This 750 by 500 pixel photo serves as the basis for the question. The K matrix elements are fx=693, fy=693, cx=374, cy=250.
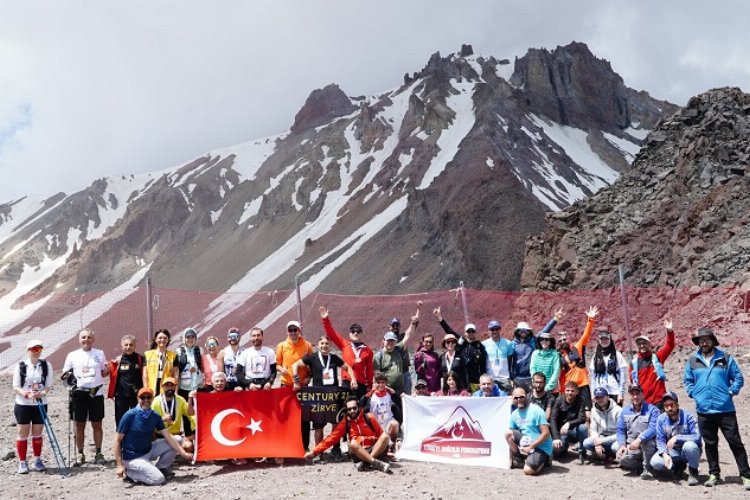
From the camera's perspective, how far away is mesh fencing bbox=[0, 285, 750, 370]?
16.6m

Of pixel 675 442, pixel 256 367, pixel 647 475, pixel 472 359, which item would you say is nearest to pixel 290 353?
pixel 256 367

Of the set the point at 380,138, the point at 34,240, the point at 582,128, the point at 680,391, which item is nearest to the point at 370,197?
the point at 380,138

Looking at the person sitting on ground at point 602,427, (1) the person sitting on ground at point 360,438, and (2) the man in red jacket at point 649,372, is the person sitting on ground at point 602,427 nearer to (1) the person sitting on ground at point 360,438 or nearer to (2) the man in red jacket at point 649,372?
(2) the man in red jacket at point 649,372

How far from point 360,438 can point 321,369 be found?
1176 mm

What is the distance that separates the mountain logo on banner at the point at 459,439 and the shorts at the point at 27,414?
5227mm

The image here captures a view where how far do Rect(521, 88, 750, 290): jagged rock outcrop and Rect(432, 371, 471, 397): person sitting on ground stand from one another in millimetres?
10891

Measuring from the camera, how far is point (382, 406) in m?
9.66

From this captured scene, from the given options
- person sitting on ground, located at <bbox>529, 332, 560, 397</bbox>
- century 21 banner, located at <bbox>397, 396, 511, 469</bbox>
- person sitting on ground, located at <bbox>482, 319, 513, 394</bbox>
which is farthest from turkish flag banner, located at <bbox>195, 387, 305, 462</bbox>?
person sitting on ground, located at <bbox>529, 332, 560, 397</bbox>

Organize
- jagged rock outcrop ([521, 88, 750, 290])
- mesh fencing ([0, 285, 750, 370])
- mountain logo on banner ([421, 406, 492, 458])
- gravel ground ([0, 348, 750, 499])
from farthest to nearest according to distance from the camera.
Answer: jagged rock outcrop ([521, 88, 750, 290])
mesh fencing ([0, 285, 750, 370])
mountain logo on banner ([421, 406, 492, 458])
gravel ground ([0, 348, 750, 499])

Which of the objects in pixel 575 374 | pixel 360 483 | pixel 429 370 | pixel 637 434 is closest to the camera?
pixel 360 483

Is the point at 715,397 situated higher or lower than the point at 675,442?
higher

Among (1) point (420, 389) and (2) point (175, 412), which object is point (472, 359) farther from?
(2) point (175, 412)

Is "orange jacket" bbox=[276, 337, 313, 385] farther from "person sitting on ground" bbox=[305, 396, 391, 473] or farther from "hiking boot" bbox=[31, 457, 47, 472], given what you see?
"hiking boot" bbox=[31, 457, 47, 472]

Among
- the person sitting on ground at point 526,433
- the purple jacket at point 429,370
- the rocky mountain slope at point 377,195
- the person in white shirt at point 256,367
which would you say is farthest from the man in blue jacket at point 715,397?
the rocky mountain slope at point 377,195
